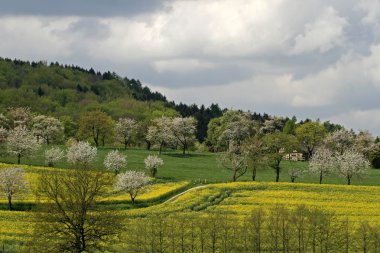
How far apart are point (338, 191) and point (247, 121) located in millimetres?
79294

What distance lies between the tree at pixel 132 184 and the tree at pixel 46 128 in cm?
7303

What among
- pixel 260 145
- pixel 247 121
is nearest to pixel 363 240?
pixel 260 145

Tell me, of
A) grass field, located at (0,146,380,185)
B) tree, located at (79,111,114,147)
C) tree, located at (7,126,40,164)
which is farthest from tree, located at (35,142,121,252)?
tree, located at (79,111,114,147)

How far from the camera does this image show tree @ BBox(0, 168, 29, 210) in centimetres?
8319

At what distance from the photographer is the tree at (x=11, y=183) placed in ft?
273

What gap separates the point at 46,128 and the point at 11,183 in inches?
3268

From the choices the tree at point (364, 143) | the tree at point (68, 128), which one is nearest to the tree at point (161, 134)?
the tree at point (68, 128)

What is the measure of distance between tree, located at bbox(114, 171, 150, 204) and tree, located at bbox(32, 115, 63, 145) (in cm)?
7303

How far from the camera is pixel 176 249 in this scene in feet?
199

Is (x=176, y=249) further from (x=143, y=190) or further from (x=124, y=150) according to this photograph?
(x=124, y=150)

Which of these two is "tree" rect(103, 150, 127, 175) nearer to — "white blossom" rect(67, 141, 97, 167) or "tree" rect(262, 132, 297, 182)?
"white blossom" rect(67, 141, 97, 167)

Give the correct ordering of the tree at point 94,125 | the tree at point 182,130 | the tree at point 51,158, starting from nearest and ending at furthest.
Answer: the tree at point 51,158, the tree at point 94,125, the tree at point 182,130

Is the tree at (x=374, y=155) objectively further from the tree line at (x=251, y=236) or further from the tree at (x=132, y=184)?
the tree line at (x=251, y=236)

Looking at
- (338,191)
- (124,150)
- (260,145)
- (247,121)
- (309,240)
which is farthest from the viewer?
(247,121)
